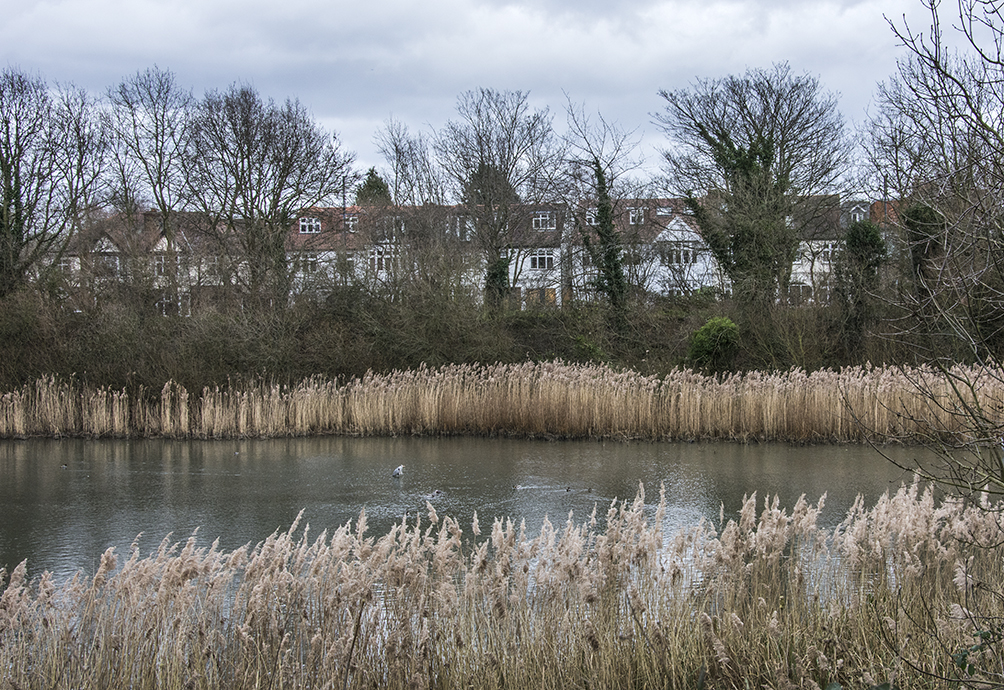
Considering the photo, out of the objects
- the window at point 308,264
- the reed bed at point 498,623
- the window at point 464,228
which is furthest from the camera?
the window at point 464,228

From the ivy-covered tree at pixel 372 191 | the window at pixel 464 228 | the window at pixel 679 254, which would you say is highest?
the ivy-covered tree at pixel 372 191

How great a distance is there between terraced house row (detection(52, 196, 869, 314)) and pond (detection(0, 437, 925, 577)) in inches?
294

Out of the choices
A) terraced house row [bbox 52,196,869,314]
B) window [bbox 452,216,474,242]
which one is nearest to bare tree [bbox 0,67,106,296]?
terraced house row [bbox 52,196,869,314]

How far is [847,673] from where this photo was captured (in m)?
3.62

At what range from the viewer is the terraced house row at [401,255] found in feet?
70.0

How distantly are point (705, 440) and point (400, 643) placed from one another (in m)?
10.3

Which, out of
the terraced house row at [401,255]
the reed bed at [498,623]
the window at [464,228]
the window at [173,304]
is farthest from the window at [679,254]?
the reed bed at [498,623]

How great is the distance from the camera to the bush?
64.4ft

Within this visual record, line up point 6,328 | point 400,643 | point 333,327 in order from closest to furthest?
point 400,643 < point 6,328 < point 333,327

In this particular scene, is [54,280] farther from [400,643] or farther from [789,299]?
[400,643]

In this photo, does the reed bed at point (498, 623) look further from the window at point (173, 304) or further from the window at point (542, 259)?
the window at point (542, 259)

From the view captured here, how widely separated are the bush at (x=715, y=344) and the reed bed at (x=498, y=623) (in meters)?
14.9

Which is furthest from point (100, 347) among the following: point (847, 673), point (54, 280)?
point (847, 673)

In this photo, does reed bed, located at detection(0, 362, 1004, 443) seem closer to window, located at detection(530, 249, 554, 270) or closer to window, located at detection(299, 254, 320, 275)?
window, located at detection(299, 254, 320, 275)
